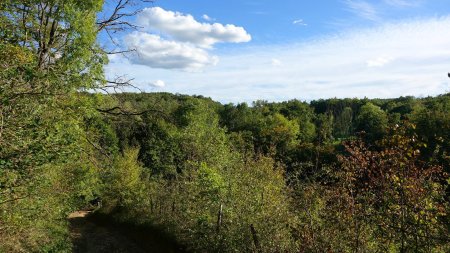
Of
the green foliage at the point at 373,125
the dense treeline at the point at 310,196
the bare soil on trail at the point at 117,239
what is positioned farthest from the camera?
the bare soil on trail at the point at 117,239

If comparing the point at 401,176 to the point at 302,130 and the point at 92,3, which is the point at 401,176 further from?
the point at 302,130

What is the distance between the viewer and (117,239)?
27.5 meters

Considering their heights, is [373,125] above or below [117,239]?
above

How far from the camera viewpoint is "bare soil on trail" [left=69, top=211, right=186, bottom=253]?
2350 cm

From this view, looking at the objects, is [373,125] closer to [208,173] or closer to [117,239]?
[208,173]

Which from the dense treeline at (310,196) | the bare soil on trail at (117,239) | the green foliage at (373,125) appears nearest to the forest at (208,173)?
the dense treeline at (310,196)

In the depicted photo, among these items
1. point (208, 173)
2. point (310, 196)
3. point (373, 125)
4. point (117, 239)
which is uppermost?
point (373, 125)

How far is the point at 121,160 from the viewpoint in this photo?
3231cm

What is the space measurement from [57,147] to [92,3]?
4457 mm

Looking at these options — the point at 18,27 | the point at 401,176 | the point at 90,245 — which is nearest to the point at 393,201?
the point at 401,176

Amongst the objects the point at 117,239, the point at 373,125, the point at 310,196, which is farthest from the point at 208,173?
the point at 373,125

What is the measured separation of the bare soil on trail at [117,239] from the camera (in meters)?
23.5

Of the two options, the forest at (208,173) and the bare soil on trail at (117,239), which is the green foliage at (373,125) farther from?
Answer: the bare soil on trail at (117,239)

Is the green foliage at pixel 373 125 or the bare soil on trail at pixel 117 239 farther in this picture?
the bare soil on trail at pixel 117 239
